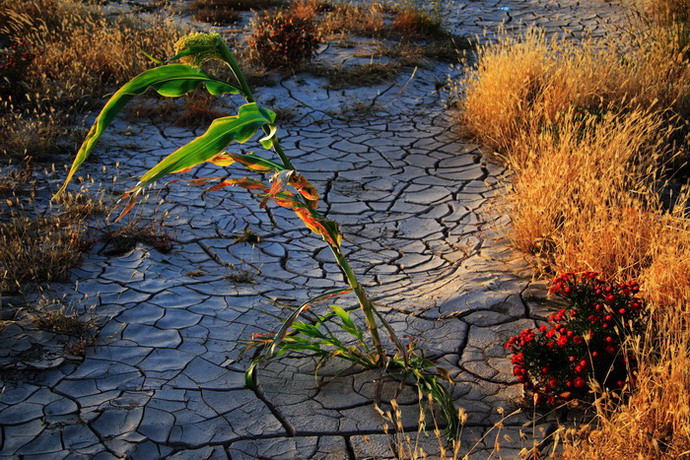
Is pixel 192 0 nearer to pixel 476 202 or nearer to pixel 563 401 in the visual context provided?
pixel 476 202

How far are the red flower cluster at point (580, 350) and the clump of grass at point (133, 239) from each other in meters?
2.30

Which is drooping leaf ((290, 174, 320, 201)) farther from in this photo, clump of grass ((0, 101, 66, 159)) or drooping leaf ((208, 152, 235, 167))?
clump of grass ((0, 101, 66, 159))

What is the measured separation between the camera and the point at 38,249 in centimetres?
386

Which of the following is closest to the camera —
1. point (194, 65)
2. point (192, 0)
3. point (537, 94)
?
point (194, 65)

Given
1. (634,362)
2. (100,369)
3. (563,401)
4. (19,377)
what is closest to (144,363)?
(100,369)

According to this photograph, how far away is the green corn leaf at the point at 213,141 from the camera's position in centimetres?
217

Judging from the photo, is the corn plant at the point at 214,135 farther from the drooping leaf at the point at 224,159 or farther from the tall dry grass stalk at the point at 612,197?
the tall dry grass stalk at the point at 612,197

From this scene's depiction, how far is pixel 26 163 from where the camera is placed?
544 centimetres

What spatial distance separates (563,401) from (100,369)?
6.64ft

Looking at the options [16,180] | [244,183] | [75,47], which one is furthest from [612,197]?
[75,47]

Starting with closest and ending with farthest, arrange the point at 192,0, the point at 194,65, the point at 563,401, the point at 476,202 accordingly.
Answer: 1. the point at 194,65
2. the point at 563,401
3. the point at 476,202
4. the point at 192,0

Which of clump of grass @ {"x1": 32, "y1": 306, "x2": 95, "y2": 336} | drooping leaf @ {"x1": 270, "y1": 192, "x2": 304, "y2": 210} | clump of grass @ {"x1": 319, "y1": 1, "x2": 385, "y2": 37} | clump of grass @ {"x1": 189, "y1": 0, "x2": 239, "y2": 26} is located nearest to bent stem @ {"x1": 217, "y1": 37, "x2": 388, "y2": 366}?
drooping leaf @ {"x1": 270, "y1": 192, "x2": 304, "y2": 210}

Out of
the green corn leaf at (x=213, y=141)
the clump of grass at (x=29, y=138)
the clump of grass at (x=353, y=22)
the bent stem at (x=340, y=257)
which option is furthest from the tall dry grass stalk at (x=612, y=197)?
the clump of grass at (x=29, y=138)

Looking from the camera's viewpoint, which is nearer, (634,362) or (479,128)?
(634,362)
